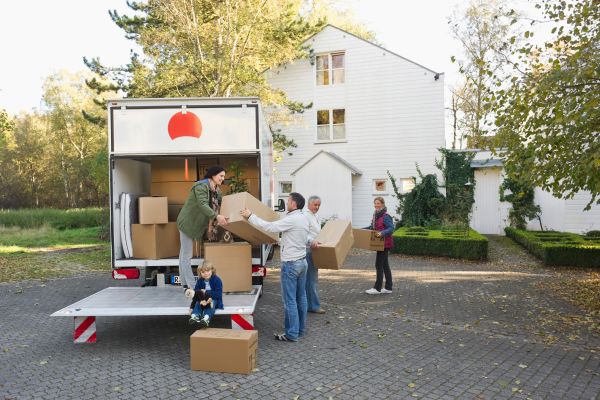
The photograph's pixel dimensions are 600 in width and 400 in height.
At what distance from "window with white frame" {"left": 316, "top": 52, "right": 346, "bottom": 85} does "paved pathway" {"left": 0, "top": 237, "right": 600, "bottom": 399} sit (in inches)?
607

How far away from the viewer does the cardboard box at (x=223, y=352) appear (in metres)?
4.89

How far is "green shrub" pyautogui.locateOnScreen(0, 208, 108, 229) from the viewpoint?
96.9 feet

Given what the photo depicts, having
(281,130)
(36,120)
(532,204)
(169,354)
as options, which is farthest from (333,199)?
(36,120)

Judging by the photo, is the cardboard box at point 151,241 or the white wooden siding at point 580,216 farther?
the white wooden siding at point 580,216

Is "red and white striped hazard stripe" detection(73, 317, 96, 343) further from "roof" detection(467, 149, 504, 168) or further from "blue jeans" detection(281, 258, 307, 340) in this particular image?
"roof" detection(467, 149, 504, 168)

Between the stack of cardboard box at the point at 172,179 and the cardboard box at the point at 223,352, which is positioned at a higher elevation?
the stack of cardboard box at the point at 172,179

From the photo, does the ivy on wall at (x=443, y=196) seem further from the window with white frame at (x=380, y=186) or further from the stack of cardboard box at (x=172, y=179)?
the stack of cardboard box at (x=172, y=179)

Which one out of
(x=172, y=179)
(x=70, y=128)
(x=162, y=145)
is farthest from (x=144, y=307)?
(x=70, y=128)

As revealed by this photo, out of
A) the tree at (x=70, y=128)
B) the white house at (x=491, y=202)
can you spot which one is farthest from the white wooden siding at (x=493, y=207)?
the tree at (x=70, y=128)

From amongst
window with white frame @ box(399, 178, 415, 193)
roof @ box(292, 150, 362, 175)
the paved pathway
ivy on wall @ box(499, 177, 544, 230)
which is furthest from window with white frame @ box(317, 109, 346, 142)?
the paved pathway

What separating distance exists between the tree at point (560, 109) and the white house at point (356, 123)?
541 inches

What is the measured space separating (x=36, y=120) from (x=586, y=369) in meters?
49.6

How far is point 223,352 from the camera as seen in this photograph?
16.2 feet

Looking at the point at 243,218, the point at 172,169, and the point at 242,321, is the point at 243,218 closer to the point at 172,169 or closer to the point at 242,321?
the point at 242,321
